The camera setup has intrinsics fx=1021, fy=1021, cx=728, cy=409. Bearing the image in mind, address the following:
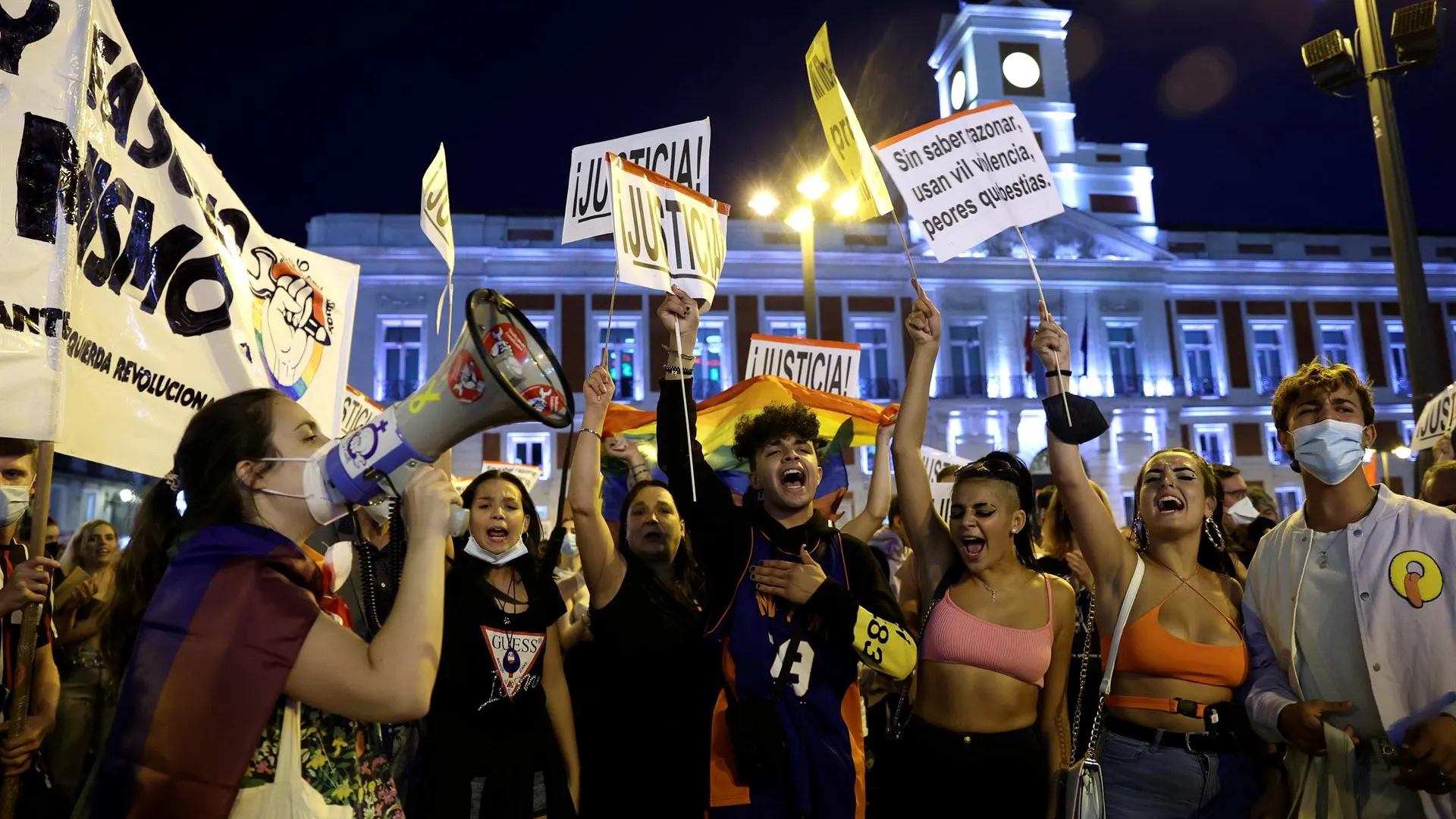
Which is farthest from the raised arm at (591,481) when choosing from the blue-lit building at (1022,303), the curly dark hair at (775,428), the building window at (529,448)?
the building window at (529,448)

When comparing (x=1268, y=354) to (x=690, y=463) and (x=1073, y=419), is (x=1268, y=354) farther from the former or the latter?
(x=690, y=463)

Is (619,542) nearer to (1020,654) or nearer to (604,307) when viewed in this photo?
(1020,654)

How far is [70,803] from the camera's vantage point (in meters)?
4.32

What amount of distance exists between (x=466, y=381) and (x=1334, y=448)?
2762 mm

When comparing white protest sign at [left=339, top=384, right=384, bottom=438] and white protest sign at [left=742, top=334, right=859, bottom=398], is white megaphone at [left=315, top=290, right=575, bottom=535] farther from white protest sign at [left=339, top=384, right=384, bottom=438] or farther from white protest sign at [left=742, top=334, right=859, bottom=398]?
white protest sign at [left=742, top=334, right=859, bottom=398]

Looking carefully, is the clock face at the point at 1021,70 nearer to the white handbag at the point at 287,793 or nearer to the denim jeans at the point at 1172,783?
the denim jeans at the point at 1172,783

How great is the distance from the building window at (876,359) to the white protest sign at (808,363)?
26006 millimetres

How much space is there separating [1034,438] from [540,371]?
3487 centimetres

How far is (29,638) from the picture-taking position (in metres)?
2.98

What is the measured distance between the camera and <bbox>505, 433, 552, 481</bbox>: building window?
32.2 m

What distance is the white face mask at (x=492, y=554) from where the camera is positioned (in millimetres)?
4078

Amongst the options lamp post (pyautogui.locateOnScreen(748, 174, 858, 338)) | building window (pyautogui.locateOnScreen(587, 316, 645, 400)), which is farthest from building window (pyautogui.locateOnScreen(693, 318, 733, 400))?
lamp post (pyautogui.locateOnScreen(748, 174, 858, 338))

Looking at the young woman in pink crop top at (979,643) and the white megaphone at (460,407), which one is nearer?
the white megaphone at (460,407)

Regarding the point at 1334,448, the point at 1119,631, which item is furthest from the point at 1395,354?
the point at 1119,631
